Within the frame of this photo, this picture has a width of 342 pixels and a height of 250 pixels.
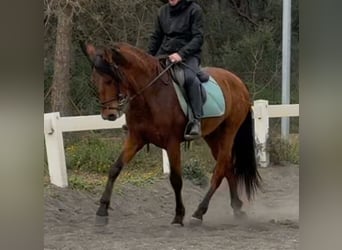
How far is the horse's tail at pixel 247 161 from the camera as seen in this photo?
91 cm

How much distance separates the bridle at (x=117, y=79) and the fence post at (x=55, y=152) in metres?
0.09

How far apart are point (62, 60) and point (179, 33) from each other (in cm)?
19

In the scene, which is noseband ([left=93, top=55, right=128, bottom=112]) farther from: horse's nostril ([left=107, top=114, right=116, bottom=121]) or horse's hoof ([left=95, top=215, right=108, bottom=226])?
horse's hoof ([left=95, top=215, right=108, bottom=226])

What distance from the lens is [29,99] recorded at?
449 mm

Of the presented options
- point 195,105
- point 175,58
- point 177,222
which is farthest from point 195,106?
point 177,222

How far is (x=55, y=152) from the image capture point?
2.73ft

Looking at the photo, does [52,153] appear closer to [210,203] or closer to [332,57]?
[210,203]

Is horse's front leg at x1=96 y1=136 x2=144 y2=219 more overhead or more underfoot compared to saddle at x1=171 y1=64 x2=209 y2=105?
more underfoot

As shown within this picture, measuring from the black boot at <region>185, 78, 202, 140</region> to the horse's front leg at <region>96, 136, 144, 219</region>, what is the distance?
3.7 inches

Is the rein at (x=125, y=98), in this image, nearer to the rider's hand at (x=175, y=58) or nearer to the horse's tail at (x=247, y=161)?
the rider's hand at (x=175, y=58)

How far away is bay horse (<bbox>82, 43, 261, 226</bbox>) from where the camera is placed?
87 centimetres

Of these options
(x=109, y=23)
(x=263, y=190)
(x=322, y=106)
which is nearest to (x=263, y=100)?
(x=263, y=190)

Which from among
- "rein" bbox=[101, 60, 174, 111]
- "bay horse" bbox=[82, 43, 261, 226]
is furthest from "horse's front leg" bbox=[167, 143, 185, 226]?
"rein" bbox=[101, 60, 174, 111]

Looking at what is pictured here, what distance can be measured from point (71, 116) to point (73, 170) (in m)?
0.10
